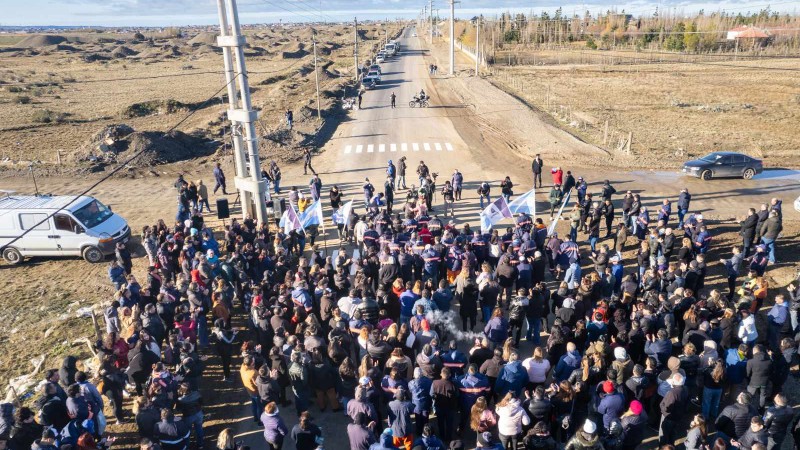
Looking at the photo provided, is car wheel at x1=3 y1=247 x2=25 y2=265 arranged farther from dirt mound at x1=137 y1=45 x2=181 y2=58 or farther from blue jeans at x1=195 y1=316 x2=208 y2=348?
dirt mound at x1=137 y1=45 x2=181 y2=58

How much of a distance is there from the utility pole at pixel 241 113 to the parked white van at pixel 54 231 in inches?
176

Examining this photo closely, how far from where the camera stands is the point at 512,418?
8.05 meters

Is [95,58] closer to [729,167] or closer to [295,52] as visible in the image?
[295,52]

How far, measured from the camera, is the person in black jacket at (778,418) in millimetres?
7594

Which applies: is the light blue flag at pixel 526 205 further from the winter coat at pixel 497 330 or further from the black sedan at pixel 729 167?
the black sedan at pixel 729 167

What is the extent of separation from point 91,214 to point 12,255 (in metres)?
2.86

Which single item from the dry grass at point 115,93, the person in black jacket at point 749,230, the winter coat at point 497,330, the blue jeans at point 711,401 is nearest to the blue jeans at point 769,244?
the person in black jacket at point 749,230

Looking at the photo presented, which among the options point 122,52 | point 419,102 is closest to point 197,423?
point 419,102

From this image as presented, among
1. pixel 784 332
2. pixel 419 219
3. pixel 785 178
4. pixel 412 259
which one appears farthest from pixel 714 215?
pixel 412 259

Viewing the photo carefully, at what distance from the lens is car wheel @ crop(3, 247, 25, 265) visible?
17.5 metres

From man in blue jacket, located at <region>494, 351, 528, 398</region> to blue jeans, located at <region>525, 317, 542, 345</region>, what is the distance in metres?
2.82

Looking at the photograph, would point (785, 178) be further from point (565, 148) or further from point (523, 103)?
point (523, 103)

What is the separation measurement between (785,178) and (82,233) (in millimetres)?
29630

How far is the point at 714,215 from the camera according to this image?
2045cm
